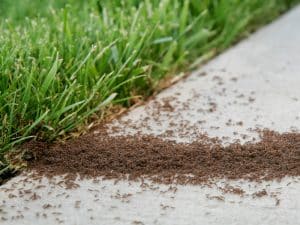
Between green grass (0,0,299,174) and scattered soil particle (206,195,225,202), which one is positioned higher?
green grass (0,0,299,174)

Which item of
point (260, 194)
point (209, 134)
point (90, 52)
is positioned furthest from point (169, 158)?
point (90, 52)

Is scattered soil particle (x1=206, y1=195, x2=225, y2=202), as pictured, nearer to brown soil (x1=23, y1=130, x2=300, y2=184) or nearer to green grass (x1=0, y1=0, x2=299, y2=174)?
brown soil (x1=23, y1=130, x2=300, y2=184)

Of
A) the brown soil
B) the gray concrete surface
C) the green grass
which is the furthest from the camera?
the green grass

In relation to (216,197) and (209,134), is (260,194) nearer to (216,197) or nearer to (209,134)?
(216,197)

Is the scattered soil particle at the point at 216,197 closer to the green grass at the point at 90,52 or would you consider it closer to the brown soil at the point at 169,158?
the brown soil at the point at 169,158

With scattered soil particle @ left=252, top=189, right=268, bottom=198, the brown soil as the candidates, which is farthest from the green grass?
scattered soil particle @ left=252, top=189, right=268, bottom=198

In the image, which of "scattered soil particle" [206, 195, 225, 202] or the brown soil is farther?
the brown soil

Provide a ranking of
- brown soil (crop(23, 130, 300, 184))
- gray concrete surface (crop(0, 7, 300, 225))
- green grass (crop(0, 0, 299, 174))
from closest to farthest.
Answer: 1. gray concrete surface (crop(0, 7, 300, 225))
2. brown soil (crop(23, 130, 300, 184))
3. green grass (crop(0, 0, 299, 174))

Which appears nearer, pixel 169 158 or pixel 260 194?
pixel 260 194
